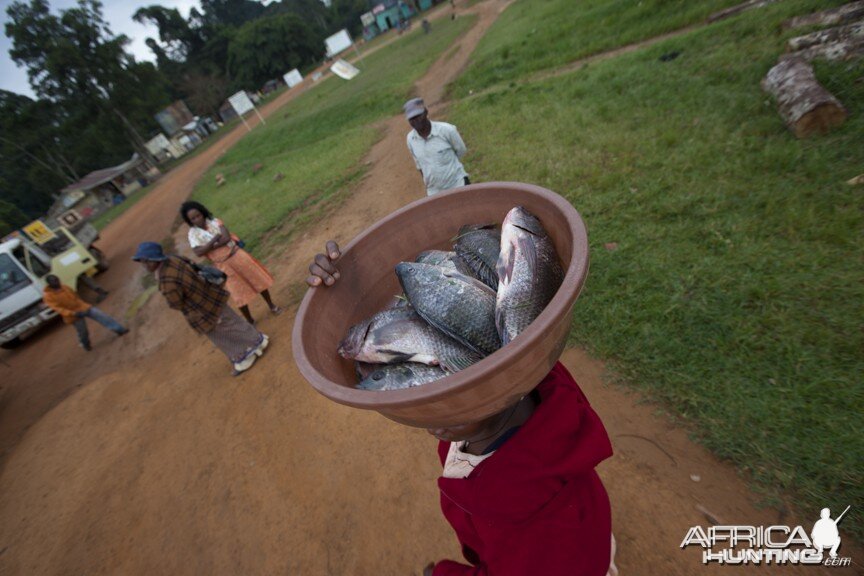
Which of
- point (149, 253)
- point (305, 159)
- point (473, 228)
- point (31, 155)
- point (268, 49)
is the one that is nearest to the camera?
point (473, 228)

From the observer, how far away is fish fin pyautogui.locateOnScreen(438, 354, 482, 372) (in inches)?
47.4

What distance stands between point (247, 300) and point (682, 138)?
629 centimetres

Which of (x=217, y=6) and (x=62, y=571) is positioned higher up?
(x=217, y=6)

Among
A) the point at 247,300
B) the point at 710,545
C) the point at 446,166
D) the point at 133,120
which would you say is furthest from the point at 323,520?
the point at 133,120

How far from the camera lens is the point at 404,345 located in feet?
4.15

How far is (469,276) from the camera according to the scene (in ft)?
4.66

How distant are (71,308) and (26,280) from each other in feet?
11.2

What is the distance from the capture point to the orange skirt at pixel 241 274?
16.5ft

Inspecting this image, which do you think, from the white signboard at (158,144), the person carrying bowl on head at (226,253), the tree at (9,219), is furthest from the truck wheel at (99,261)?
the white signboard at (158,144)

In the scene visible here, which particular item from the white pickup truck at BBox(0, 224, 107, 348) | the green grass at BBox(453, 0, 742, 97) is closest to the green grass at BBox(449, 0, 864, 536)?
the green grass at BBox(453, 0, 742, 97)

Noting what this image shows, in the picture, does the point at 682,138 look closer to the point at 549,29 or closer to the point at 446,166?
the point at 446,166

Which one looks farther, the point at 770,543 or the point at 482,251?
the point at 770,543

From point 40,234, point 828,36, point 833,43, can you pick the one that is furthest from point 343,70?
point 833,43

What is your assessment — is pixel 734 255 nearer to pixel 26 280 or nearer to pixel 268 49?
pixel 26 280
